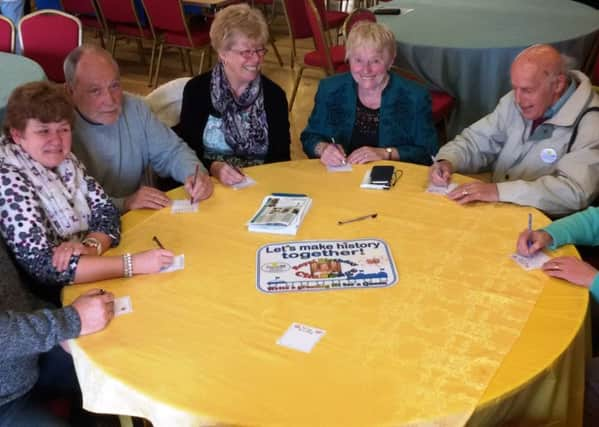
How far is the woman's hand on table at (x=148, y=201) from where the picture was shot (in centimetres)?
208

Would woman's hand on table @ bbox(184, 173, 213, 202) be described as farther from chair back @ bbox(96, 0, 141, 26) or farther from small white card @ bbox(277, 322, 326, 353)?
chair back @ bbox(96, 0, 141, 26)

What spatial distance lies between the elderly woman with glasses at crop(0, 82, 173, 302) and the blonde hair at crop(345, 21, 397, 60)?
120 cm

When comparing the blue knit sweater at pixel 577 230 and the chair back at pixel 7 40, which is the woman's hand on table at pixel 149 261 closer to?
the blue knit sweater at pixel 577 230

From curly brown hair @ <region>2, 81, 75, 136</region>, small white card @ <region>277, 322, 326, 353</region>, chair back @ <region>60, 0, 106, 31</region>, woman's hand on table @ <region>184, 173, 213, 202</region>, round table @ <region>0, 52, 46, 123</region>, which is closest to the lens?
Answer: small white card @ <region>277, 322, 326, 353</region>

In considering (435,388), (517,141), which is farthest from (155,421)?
(517,141)

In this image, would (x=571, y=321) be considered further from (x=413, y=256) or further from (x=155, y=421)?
(x=155, y=421)

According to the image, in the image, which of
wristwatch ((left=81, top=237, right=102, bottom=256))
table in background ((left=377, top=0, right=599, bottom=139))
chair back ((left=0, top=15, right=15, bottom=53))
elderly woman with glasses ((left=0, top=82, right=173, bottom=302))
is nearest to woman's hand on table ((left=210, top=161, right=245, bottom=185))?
elderly woman with glasses ((left=0, top=82, right=173, bottom=302))

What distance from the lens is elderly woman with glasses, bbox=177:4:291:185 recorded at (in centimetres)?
257

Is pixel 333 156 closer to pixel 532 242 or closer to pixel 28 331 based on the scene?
pixel 532 242

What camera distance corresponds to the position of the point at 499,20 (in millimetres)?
4324

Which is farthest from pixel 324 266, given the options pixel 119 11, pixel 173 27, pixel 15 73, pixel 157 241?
pixel 119 11

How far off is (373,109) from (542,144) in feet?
2.41

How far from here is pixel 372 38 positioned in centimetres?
248

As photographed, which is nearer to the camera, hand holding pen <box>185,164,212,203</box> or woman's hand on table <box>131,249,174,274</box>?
woman's hand on table <box>131,249,174,274</box>
